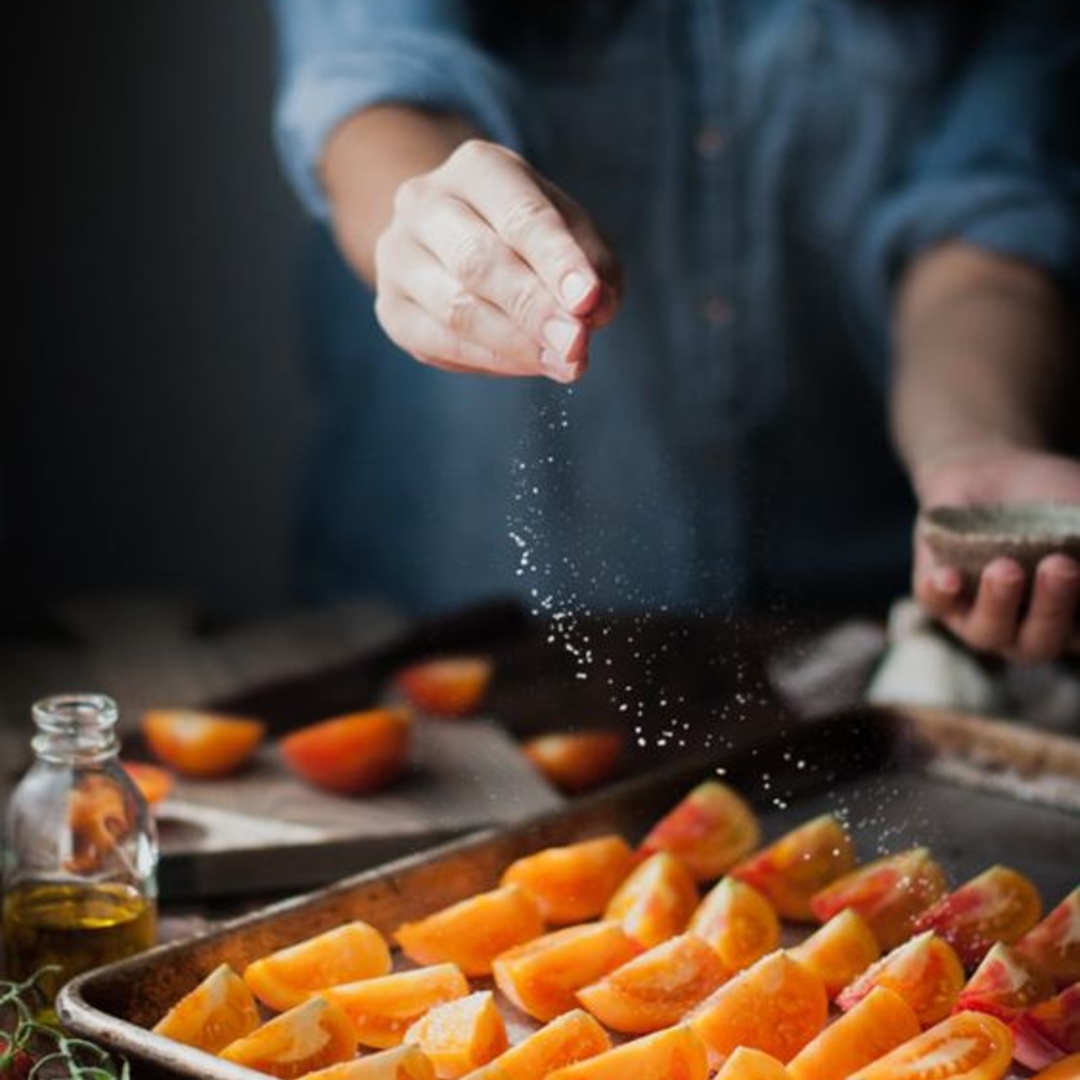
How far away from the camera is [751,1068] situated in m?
0.97

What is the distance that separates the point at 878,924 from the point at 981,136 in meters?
1.23

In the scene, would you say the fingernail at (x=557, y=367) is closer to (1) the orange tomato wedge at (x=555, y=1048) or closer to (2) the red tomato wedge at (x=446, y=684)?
(1) the orange tomato wedge at (x=555, y=1048)

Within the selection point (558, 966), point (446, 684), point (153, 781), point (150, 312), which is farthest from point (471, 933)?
point (150, 312)

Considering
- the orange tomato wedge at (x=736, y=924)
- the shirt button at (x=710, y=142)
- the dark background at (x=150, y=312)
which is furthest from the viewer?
the dark background at (x=150, y=312)

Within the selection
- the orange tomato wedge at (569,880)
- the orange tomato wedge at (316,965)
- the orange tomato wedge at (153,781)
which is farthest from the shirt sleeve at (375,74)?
the orange tomato wedge at (316,965)

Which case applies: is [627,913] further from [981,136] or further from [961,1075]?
[981,136]

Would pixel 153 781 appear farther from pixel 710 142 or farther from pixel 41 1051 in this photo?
pixel 710 142

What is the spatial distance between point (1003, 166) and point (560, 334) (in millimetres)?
1202

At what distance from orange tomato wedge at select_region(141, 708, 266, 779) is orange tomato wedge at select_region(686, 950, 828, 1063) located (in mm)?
626

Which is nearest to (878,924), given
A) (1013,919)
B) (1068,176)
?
(1013,919)

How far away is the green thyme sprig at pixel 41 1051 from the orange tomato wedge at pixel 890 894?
1.49 ft

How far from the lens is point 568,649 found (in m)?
1.22

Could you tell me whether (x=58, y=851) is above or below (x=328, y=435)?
below

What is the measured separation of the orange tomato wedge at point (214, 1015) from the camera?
1042mm
